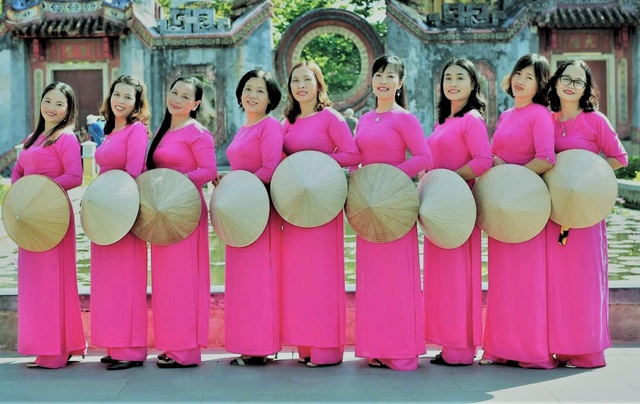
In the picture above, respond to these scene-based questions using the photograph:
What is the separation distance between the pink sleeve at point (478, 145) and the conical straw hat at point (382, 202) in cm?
38

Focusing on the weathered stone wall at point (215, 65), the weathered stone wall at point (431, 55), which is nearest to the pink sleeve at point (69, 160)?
the weathered stone wall at point (215, 65)

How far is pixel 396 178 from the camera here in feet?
15.0

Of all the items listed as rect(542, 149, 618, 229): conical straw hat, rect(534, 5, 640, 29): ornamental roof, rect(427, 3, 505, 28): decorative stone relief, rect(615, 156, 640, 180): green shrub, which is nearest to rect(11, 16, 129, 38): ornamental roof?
rect(427, 3, 505, 28): decorative stone relief

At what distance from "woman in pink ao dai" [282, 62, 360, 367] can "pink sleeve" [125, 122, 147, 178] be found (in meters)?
0.80

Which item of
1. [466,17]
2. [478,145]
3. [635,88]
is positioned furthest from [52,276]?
[635,88]

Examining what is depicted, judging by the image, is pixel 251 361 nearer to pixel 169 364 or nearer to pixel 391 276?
pixel 169 364

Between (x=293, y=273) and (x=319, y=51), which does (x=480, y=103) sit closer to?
(x=293, y=273)

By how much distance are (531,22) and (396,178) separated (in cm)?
1805

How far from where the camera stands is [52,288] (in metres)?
4.82

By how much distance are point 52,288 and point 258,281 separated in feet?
3.71

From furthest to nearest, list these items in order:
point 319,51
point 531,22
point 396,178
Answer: point 319,51 < point 531,22 < point 396,178

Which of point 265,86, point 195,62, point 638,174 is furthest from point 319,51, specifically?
point 265,86

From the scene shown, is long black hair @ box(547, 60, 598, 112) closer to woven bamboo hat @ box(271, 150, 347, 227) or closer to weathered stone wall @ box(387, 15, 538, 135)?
woven bamboo hat @ box(271, 150, 347, 227)

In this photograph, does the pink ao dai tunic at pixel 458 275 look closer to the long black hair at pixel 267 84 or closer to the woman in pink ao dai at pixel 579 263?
the woman in pink ao dai at pixel 579 263
